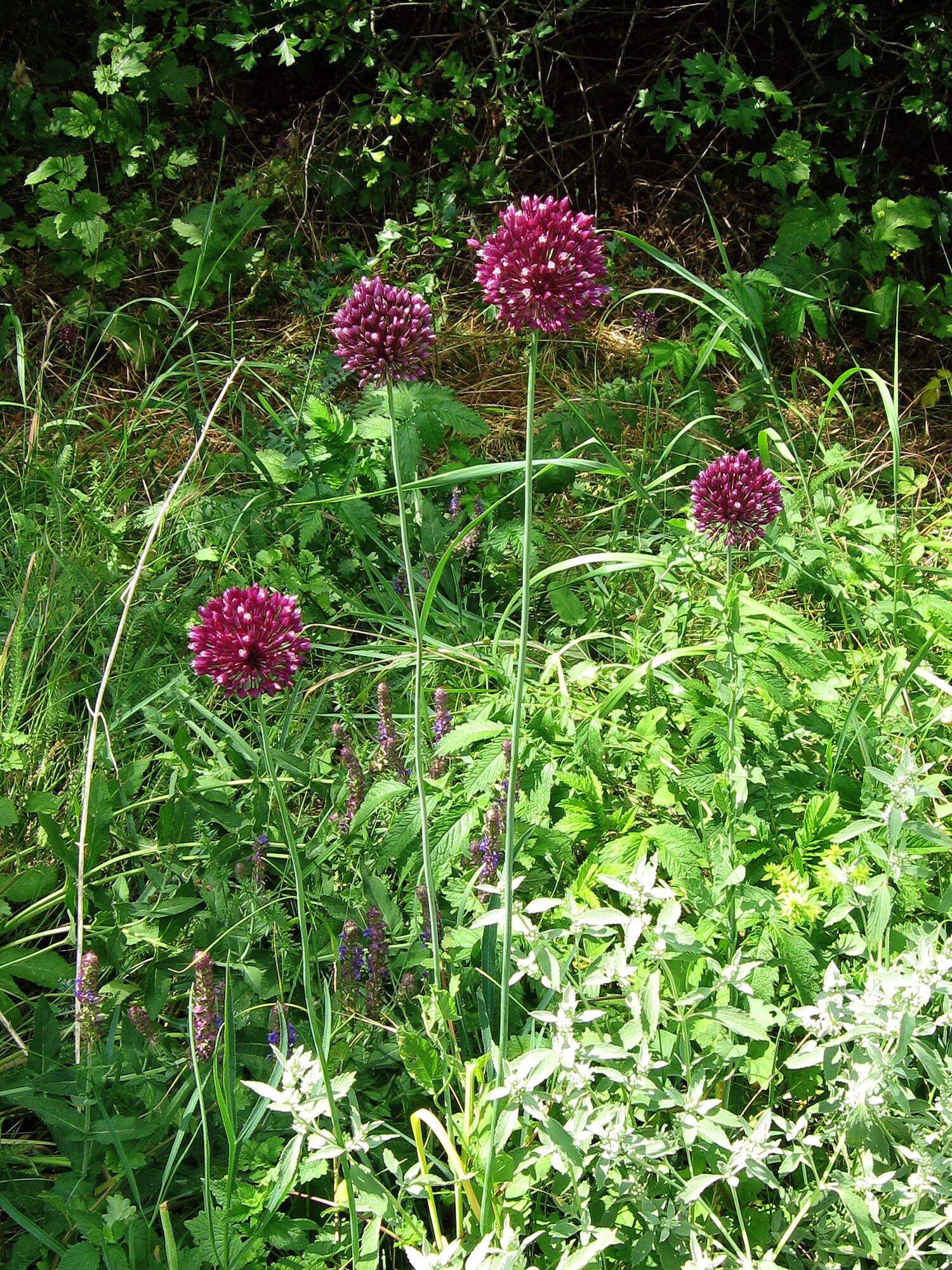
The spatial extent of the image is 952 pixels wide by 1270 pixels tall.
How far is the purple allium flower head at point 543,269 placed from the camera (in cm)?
133

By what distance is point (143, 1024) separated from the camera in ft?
5.30

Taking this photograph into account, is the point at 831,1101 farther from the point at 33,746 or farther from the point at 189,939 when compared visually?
the point at 33,746

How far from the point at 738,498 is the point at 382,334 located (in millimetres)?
699

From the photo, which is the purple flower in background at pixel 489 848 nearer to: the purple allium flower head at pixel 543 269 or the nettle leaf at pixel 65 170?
the purple allium flower head at pixel 543 269

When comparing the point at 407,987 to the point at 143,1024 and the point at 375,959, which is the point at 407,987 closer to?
the point at 375,959

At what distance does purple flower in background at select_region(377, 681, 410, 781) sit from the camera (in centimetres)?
188

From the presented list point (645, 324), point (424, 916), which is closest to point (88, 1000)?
point (424, 916)


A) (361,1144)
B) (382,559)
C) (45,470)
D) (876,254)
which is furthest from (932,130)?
(361,1144)

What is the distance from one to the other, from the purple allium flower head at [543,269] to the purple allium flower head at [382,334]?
180 millimetres

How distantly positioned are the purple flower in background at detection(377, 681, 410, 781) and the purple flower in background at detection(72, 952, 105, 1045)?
0.56 m

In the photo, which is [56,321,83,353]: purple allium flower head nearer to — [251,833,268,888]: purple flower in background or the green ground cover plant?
the green ground cover plant

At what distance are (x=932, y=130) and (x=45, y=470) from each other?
3066mm

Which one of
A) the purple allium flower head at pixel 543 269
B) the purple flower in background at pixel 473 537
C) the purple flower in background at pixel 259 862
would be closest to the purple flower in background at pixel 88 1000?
the purple flower in background at pixel 259 862

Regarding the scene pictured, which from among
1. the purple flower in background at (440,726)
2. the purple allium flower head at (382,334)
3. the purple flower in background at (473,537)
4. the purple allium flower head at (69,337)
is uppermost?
the purple allium flower head at (382,334)
